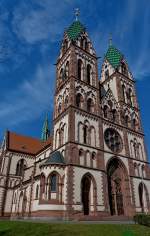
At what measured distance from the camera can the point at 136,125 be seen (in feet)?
133

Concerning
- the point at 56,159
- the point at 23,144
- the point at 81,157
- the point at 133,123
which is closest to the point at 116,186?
the point at 81,157

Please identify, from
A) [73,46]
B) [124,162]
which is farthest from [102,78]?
[124,162]

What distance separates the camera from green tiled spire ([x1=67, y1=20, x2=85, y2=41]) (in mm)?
40956

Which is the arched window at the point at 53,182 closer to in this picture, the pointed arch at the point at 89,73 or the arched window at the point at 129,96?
the pointed arch at the point at 89,73

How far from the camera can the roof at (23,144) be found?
46219 mm

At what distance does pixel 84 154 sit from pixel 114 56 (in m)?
28.3

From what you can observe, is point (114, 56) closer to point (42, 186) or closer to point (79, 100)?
point (79, 100)

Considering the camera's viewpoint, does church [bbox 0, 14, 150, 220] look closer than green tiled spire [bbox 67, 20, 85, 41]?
Yes

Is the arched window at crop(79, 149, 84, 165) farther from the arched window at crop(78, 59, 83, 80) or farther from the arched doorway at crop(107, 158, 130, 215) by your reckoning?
the arched window at crop(78, 59, 83, 80)

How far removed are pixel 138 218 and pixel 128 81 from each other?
31307 mm

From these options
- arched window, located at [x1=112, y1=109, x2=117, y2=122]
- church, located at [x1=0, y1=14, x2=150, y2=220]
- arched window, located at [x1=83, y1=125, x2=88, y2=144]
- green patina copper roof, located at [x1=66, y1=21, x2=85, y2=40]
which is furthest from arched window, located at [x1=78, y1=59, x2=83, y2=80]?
arched window, located at [x1=83, y1=125, x2=88, y2=144]

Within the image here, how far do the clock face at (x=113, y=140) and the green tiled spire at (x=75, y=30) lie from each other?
1855 cm

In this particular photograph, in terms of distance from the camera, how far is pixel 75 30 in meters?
43.1

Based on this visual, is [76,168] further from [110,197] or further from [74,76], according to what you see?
[74,76]
